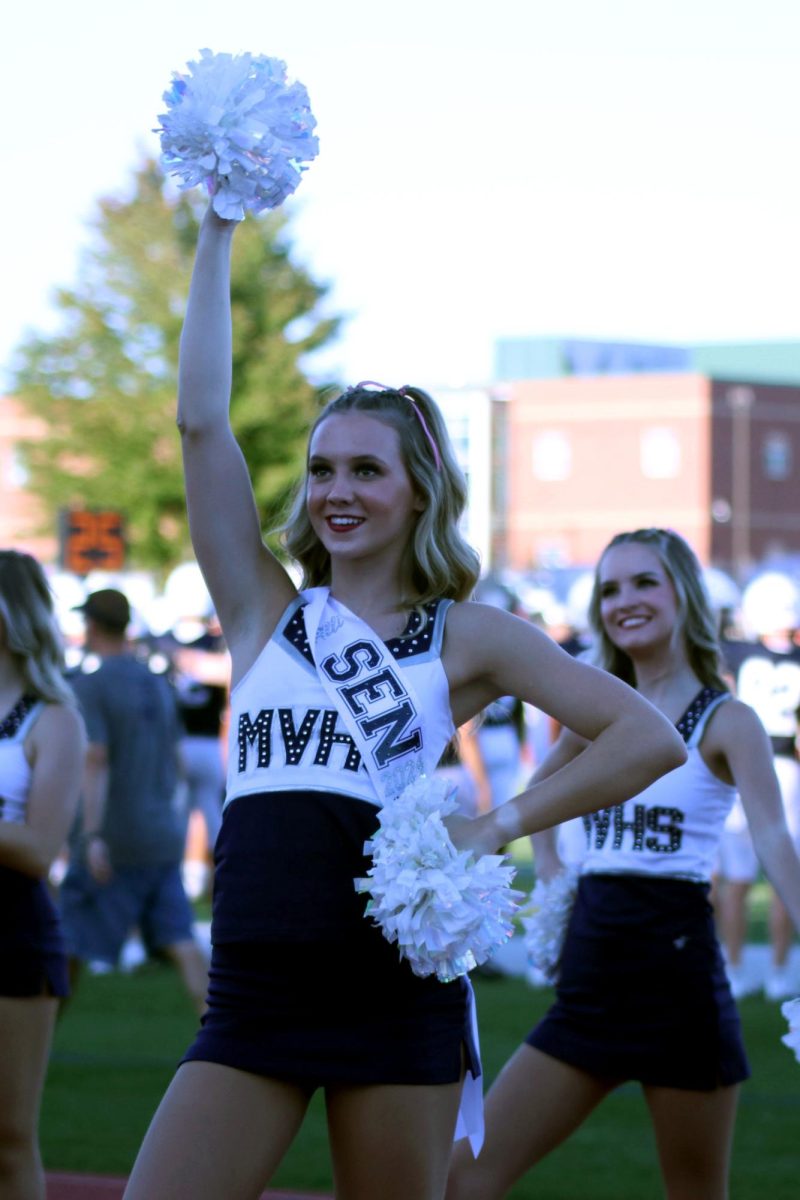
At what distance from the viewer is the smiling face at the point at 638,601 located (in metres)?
4.81

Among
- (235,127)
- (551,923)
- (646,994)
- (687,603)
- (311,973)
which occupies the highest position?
(235,127)

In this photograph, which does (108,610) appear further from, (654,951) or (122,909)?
(654,951)

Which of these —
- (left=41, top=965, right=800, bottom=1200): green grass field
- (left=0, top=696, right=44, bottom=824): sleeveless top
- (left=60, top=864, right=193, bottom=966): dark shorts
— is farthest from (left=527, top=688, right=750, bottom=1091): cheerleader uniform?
(left=60, top=864, right=193, bottom=966): dark shorts

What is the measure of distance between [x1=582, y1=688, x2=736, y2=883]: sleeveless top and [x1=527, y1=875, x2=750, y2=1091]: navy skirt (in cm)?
3

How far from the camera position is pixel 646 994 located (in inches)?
176

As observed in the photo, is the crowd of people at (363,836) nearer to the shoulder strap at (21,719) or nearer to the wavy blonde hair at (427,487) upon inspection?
the wavy blonde hair at (427,487)

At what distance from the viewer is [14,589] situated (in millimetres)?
4992

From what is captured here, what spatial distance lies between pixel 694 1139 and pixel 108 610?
509 cm

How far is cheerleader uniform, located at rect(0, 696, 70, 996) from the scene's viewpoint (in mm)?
4488

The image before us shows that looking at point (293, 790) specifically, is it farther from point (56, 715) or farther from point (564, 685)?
point (56, 715)

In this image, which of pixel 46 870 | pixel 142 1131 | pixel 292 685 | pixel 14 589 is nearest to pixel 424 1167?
pixel 292 685

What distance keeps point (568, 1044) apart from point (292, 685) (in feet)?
5.24

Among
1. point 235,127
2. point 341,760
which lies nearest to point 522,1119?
point 341,760

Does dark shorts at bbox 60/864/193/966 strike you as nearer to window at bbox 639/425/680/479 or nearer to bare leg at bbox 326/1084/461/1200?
bare leg at bbox 326/1084/461/1200
